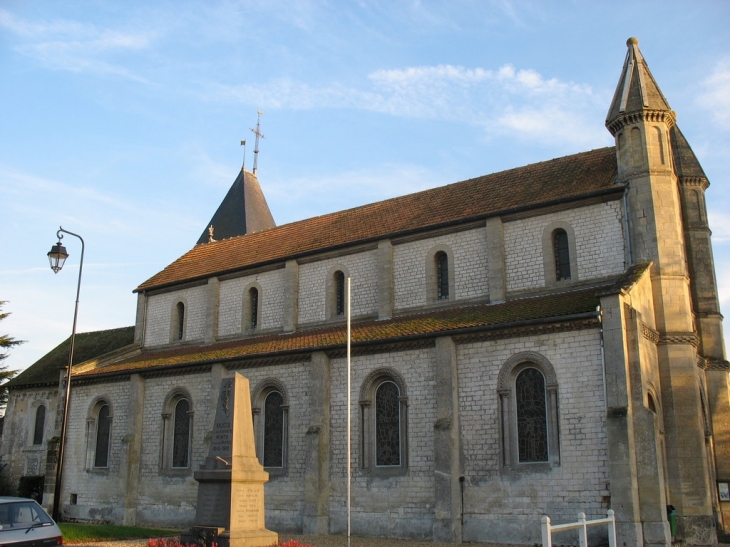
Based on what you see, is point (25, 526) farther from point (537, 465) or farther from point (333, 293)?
point (333, 293)

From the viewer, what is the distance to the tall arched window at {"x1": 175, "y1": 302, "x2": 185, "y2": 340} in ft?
107

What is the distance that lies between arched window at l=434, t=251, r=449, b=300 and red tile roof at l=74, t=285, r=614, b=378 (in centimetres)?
88

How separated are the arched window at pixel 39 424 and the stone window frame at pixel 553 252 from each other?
2664 cm

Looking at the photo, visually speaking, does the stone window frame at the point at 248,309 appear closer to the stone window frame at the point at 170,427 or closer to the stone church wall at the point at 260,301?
the stone church wall at the point at 260,301

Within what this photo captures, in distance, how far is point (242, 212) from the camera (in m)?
44.7

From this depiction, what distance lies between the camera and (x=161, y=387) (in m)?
29.0

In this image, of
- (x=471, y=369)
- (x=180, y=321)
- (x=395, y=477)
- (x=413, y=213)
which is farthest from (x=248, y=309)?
(x=471, y=369)

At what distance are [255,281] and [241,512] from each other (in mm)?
17414

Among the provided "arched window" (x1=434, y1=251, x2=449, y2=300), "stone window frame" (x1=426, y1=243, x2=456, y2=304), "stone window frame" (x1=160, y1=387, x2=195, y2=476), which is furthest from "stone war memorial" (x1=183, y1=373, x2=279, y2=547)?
"stone window frame" (x1=160, y1=387, x2=195, y2=476)

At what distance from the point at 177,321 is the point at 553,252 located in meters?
18.1

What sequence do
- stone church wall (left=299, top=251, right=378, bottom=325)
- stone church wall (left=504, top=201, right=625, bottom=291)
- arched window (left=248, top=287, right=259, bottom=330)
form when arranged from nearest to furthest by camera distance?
stone church wall (left=504, top=201, right=625, bottom=291) → stone church wall (left=299, top=251, right=378, bottom=325) → arched window (left=248, top=287, right=259, bottom=330)

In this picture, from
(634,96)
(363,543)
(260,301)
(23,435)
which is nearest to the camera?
(363,543)

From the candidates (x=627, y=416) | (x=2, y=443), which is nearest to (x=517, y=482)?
(x=627, y=416)

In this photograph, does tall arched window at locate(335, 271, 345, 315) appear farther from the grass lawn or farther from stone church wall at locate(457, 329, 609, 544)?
the grass lawn
